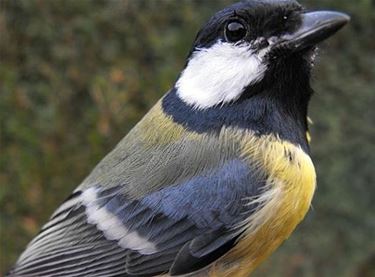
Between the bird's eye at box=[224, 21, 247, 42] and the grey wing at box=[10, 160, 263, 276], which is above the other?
the bird's eye at box=[224, 21, 247, 42]

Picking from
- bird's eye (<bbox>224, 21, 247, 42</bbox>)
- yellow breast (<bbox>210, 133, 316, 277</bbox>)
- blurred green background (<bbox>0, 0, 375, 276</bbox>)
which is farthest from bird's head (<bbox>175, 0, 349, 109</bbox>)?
blurred green background (<bbox>0, 0, 375, 276</bbox>)

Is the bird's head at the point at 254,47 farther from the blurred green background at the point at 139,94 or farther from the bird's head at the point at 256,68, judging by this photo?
the blurred green background at the point at 139,94

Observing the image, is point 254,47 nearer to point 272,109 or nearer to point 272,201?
point 272,109

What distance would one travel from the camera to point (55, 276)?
5.50 feet

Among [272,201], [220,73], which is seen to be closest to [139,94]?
[220,73]

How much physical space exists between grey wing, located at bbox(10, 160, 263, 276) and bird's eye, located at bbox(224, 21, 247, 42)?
0.30 meters

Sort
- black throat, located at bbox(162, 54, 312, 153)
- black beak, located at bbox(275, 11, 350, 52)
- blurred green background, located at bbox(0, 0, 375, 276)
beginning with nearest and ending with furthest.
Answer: black beak, located at bbox(275, 11, 350, 52), black throat, located at bbox(162, 54, 312, 153), blurred green background, located at bbox(0, 0, 375, 276)

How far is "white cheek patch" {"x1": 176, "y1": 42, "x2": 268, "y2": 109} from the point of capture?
1.55 metres

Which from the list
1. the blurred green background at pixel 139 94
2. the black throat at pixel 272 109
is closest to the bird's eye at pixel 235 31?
the black throat at pixel 272 109

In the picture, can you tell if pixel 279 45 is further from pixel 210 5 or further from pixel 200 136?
pixel 210 5

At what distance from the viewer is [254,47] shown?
1.54m

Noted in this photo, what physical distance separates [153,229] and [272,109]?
0.41 metres

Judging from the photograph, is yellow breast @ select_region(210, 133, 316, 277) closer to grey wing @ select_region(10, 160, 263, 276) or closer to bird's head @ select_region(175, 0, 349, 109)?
grey wing @ select_region(10, 160, 263, 276)

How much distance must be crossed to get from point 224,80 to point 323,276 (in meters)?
2.08
